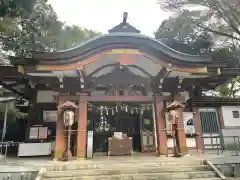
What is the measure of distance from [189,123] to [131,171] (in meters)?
5.36

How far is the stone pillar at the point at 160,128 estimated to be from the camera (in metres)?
7.59

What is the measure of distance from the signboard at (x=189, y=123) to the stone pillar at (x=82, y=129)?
17.0ft

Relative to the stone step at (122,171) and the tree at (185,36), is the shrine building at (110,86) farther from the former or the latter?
the tree at (185,36)

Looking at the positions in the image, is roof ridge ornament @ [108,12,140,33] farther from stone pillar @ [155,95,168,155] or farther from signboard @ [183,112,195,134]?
signboard @ [183,112,195,134]

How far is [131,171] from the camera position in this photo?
570 cm

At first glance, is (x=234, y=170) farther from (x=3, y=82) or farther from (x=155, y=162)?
(x=3, y=82)

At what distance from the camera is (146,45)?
7.32 m

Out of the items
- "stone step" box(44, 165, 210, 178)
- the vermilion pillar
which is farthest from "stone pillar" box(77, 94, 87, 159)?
the vermilion pillar

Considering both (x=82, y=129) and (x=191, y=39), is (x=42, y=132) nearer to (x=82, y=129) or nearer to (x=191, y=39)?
(x=82, y=129)

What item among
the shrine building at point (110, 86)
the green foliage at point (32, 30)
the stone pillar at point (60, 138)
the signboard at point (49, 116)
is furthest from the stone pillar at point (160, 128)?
the green foliage at point (32, 30)

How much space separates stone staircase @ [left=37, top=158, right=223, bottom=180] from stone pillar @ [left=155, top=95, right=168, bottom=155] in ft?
4.47

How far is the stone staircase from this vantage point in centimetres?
542

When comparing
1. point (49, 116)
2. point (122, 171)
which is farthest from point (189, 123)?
point (49, 116)

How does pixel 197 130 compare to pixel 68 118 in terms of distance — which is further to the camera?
pixel 197 130
